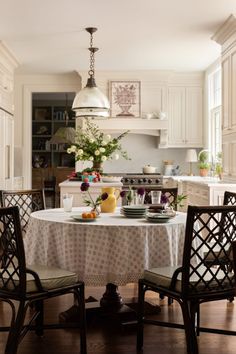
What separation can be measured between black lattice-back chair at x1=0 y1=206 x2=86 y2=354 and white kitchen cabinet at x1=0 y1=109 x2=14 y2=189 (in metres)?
4.23

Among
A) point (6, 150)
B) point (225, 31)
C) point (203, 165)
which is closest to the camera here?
point (225, 31)

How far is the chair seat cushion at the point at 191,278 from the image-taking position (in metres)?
2.59

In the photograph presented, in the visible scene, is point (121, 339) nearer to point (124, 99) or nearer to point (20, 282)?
point (20, 282)

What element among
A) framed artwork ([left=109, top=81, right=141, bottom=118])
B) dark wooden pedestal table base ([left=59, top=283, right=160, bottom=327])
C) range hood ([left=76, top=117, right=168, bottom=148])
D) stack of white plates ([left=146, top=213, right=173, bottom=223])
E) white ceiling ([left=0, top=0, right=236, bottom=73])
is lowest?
dark wooden pedestal table base ([left=59, top=283, right=160, bottom=327])

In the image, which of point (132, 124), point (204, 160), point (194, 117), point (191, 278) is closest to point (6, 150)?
point (132, 124)

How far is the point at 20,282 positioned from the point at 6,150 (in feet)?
16.0

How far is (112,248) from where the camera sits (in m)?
2.88

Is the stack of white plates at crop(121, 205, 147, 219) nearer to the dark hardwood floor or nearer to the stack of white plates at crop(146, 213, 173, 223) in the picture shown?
the stack of white plates at crop(146, 213, 173, 223)

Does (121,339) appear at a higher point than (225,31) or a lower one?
lower

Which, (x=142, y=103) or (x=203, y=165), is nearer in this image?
(x=203, y=165)

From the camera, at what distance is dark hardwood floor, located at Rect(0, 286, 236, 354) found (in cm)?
282

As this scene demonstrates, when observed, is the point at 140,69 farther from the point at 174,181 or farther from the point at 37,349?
the point at 37,349

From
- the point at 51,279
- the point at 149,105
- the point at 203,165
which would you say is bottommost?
the point at 51,279

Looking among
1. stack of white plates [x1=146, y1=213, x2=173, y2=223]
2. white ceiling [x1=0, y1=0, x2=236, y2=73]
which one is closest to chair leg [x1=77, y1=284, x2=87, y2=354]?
stack of white plates [x1=146, y1=213, x2=173, y2=223]
